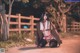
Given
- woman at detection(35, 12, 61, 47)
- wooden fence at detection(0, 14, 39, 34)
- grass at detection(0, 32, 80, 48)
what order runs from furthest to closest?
1. wooden fence at detection(0, 14, 39, 34)
2. grass at detection(0, 32, 80, 48)
3. woman at detection(35, 12, 61, 47)

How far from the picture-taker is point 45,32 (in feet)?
18.9

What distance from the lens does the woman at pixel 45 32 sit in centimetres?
579

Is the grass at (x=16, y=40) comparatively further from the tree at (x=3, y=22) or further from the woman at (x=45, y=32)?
the woman at (x=45, y=32)

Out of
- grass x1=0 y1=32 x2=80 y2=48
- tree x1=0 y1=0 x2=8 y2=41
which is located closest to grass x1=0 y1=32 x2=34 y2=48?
grass x1=0 y1=32 x2=80 y2=48

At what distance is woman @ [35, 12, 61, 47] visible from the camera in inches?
228

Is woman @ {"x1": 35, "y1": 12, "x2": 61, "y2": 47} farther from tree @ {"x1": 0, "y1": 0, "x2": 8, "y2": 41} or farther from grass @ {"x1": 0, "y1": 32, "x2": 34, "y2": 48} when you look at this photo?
tree @ {"x1": 0, "y1": 0, "x2": 8, "y2": 41}

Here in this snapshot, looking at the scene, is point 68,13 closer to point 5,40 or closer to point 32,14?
point 32,14

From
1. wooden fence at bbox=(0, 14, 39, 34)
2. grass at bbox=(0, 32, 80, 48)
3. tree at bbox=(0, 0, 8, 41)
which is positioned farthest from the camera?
→ wooden fence at bbox=(0, 14, 39, 34)

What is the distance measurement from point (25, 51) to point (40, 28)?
22.3 inches

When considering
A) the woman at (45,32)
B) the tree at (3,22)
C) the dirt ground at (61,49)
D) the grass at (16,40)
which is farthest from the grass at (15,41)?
the woman at (45,32)

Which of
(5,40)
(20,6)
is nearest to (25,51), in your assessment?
(5,40)

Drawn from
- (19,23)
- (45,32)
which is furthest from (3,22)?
(45,32)

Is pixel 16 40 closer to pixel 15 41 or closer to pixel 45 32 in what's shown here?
pixel 15 41

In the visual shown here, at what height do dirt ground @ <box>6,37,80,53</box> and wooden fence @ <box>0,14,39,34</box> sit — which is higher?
wooden fence @ <box>0,14,39,34</box>
